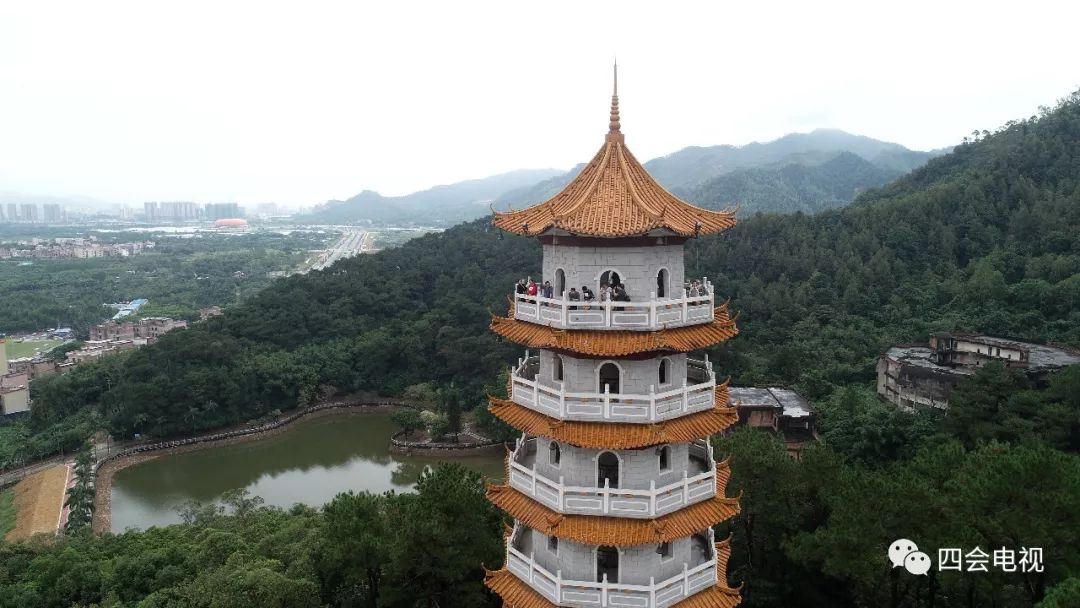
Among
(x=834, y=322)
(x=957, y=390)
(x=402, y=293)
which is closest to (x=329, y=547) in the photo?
(x=957, y=390)

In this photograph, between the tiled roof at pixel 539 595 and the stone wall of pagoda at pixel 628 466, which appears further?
the tiled roof at pixel 539 595

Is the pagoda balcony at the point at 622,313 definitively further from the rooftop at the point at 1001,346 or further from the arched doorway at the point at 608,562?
the rooftop at the point at 1001,346

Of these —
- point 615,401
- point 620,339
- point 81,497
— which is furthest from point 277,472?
point 620,339

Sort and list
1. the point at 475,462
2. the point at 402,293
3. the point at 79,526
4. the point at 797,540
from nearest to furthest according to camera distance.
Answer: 1. the point at 797,540
2. the point at 79,526
3. the point at 475,462
4. the point at 402,293

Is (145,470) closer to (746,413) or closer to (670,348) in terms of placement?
(746,413)

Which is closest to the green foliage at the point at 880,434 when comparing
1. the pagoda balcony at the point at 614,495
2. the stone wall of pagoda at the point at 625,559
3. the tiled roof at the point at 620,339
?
the stone wall of pagoda at the point at 625,559
